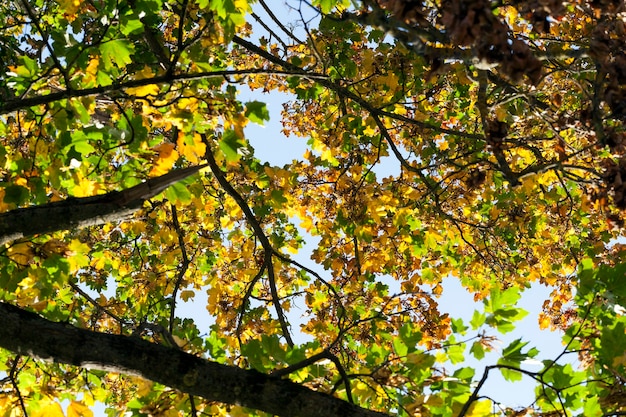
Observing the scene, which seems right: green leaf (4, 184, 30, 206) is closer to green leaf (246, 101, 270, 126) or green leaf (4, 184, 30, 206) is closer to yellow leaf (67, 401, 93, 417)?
yellow leaf (67, 401, 93, 417)

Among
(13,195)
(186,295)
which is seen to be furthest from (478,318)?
A: (186,295)

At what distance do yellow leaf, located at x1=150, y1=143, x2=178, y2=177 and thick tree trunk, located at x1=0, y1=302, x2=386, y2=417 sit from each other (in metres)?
1.18

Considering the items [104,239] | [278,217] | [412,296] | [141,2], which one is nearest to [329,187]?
[278,217]

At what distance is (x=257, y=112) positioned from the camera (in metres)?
3.05

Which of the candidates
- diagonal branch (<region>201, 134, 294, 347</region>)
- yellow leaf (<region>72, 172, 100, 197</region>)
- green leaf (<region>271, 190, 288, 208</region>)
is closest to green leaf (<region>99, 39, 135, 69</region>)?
yellow leaf (<region>72, 172, 100, 197</region>)

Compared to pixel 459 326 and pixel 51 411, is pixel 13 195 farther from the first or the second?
pixel 459 326

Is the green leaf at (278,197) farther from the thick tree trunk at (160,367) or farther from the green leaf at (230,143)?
the thick tree trunk at (160,367)

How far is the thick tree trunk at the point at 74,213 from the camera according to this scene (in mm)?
2574

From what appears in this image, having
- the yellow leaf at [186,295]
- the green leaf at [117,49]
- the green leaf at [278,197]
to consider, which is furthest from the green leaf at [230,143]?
the yellow leaf at [186,295]

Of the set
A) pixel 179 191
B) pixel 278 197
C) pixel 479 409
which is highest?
pixel 278 197

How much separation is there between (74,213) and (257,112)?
109 cm

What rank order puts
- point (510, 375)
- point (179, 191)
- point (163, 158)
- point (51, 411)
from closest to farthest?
point (510, 375)
point (51, 411)
point (179, 191)
point (163, 158)

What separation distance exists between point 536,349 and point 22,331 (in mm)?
2249

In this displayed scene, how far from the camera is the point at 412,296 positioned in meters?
6.16
